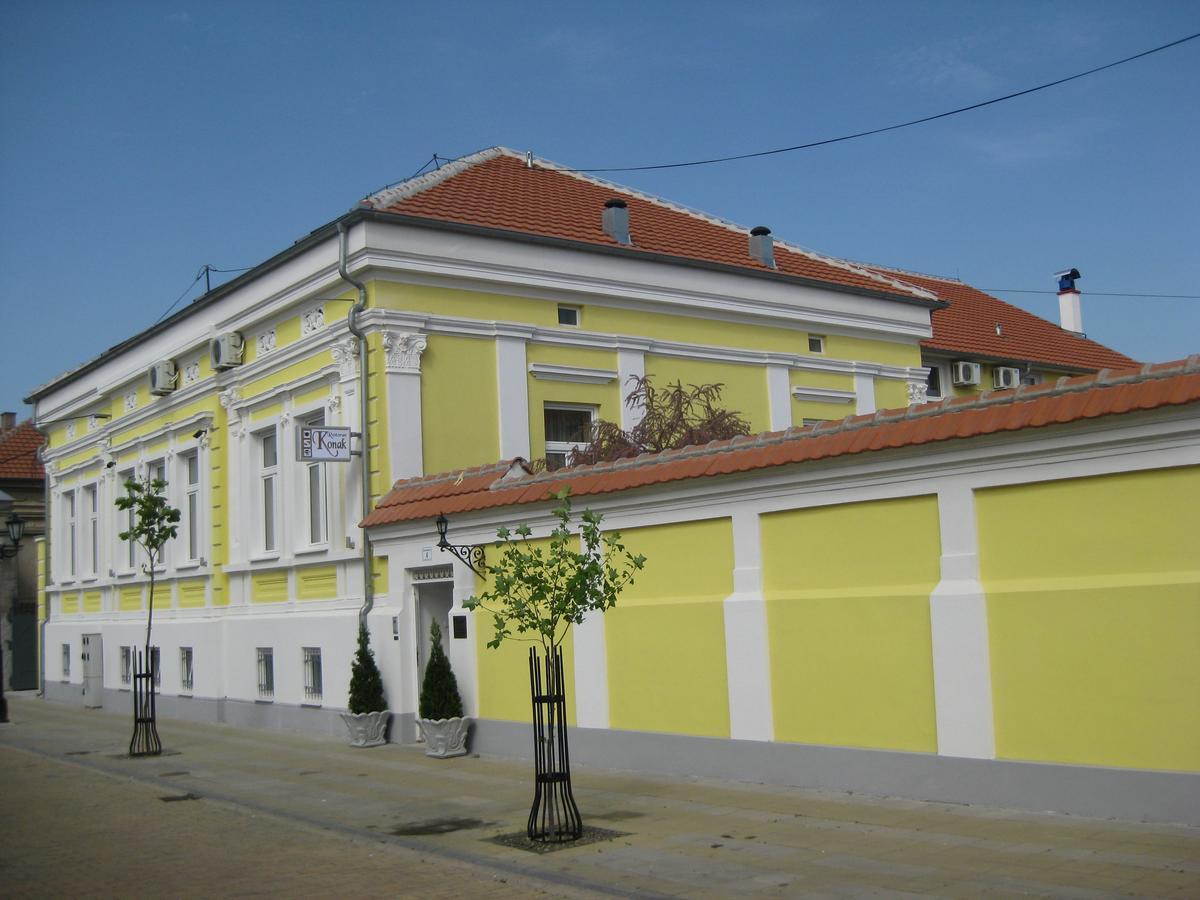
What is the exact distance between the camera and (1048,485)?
10.0m

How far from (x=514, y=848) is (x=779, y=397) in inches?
597

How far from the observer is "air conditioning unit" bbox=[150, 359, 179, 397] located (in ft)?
83.3

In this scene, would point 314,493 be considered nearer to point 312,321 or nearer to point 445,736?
point 312,321

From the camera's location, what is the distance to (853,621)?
1155 centimetres

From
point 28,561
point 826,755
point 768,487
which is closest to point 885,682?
point 826,755

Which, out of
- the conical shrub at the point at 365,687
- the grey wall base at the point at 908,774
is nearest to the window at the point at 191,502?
the conical shrub at the point at 365,687

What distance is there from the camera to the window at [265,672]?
21.7 m

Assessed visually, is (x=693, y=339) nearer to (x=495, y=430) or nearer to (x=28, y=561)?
(x=495, y=430)

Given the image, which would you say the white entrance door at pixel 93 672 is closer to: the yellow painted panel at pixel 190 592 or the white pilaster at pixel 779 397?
the yellow painted panel at pixel 190 592

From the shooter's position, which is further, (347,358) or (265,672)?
(265,672)

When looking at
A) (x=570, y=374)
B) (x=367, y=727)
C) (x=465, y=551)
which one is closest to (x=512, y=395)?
(x=570, y=374)

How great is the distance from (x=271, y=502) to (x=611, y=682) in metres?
10.3

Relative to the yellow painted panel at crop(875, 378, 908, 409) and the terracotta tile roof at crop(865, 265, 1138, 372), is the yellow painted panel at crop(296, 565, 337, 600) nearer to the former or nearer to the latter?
the yellow painted panel at crop(875, 378, 908, 409)

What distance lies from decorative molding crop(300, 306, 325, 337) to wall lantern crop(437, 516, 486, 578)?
5.31 metres
